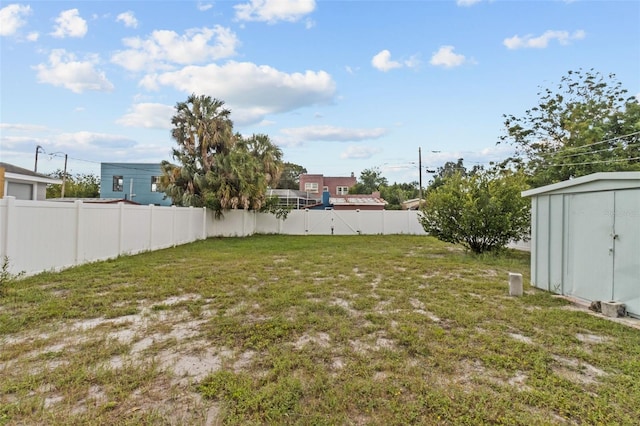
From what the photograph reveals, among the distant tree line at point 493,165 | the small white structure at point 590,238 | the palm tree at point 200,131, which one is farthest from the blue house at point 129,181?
the small white structure at point 590,238

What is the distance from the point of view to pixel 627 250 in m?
4.32

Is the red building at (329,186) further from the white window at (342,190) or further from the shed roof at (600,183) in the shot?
the shed roof at (600,183)

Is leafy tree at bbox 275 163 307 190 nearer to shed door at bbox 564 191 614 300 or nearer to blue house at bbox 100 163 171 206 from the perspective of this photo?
blue house at bbox 100 163 171 206

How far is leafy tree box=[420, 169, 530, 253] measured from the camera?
9.41 metres

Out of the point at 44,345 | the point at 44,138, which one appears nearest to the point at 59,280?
the point at 44,345

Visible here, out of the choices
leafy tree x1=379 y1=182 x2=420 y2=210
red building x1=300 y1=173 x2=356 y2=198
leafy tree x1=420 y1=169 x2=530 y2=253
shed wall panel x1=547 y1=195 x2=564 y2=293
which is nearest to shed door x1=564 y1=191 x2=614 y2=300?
shed wall panel x1=547 y1=195 x2=564 y2=293

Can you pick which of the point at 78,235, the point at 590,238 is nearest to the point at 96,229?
the point at 78,235

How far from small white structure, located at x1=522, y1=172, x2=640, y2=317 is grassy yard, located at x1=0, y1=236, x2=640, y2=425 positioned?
52cm

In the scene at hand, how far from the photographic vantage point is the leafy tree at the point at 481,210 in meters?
9.41

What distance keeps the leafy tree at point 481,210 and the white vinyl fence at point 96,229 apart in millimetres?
9253

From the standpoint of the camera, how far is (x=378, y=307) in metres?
4.55

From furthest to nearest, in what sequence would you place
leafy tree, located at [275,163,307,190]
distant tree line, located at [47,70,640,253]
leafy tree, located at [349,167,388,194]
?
leafy tree, located at [349,167,388,194]
leafy tree, located at [275,163,307,190]
distant tree line, located at [47,70,640,253]

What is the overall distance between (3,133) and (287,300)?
886 inches

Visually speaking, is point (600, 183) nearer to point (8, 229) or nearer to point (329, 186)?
point (8, 229)
